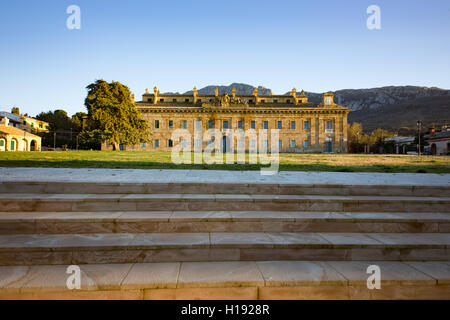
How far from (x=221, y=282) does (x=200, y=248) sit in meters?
0.56

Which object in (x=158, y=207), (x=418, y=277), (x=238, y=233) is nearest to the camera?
(x=418, y=277)

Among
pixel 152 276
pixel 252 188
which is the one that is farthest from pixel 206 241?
pixel 252 188

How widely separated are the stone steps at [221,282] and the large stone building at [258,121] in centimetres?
4581

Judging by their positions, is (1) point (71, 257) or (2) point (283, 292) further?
(1) point (71, 257)

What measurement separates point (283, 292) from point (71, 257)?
7.95 ft

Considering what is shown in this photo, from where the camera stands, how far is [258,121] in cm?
4822

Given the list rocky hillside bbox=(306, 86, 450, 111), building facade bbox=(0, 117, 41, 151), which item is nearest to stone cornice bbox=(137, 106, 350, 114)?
building facade bbox=(0, 117, 41, 151)

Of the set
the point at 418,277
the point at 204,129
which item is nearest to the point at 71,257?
the point at 418,277

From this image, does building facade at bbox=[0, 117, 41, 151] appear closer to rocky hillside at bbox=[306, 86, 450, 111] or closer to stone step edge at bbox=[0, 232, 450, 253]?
stone step edge at bbox=[0, 232, 450, 253]

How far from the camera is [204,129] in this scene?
48.1 metres

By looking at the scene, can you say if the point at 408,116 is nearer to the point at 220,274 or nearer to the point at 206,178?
the point at 206,178

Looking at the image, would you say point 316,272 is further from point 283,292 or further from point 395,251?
point 395,251

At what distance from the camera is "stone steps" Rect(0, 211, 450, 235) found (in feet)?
10.3

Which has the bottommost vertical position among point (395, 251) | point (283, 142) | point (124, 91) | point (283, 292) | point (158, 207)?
point (283, 292)
